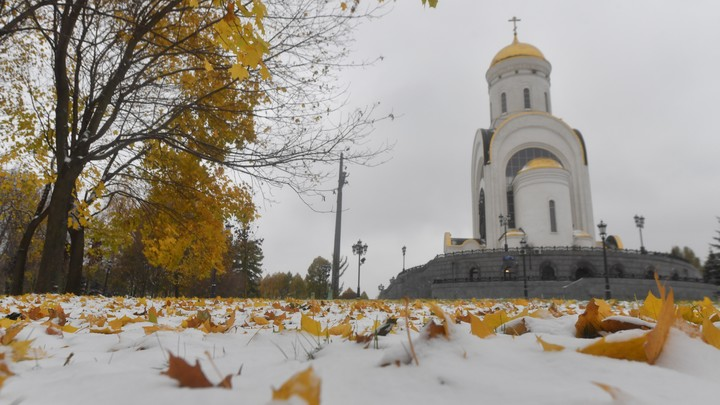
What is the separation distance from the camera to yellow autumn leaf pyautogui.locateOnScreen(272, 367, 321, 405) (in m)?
0.66

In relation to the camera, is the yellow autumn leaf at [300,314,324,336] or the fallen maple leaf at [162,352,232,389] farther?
the yellow autumn leaf at [300,314,324,336]

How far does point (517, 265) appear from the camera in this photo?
1323 inches

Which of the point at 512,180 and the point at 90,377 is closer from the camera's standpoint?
the point at 90,377

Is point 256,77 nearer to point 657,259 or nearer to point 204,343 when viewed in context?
point 204,343

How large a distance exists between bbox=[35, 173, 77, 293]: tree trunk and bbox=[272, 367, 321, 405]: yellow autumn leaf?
414 inches

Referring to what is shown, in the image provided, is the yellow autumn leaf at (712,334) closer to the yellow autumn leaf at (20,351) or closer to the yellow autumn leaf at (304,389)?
the yellow autumn leaf at (304,389)

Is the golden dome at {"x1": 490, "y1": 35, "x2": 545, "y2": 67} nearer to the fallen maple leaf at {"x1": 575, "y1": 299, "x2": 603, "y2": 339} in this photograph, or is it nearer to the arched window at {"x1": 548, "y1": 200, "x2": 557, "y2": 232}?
the arched window at {"x1": 548, "y1": 200, "x2": 557, "y2": 232}

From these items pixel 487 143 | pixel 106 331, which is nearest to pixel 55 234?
pixel 106 331

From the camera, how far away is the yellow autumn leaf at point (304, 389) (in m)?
0.66

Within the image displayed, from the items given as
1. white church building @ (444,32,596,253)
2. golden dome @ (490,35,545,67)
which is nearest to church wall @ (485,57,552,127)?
white church building @ (444,32,596,253)

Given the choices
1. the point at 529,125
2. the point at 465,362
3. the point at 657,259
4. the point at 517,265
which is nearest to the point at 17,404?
the point at 465,362

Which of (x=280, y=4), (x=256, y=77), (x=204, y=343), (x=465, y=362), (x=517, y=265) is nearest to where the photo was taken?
(x=465, y=362)

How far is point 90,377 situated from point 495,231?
140 ft

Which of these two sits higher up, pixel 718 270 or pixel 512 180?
pixel 512 180
